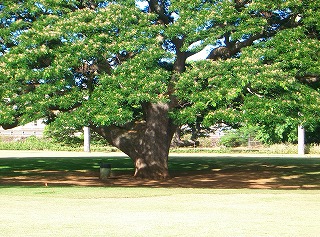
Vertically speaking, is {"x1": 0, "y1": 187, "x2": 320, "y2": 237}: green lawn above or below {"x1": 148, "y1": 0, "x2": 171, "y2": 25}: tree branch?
below

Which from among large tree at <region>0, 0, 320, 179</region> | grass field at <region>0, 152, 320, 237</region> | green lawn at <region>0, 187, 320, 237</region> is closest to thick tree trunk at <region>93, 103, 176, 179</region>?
grass field at <region>0, 152, 320, 237</region>

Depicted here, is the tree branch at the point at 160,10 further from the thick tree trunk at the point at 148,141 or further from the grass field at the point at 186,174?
the grass field at the point at 186,174

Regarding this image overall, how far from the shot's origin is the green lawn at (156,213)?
12062mm

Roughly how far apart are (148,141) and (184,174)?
5162mm

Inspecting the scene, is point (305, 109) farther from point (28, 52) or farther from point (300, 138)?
point (300, 138)

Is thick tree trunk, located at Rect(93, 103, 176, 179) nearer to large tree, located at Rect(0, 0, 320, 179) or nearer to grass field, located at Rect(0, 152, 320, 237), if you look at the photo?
grass field, located at Rect(0, 152, 320, 237)

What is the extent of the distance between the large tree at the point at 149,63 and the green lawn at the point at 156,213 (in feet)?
12.4

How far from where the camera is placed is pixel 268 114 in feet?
74.7

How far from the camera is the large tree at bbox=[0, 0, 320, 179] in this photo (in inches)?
917

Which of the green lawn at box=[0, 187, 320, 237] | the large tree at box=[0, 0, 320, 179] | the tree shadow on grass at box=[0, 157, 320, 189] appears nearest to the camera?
the green lawn at box=[0, 187, 320, 237]

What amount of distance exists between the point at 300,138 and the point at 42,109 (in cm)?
3413

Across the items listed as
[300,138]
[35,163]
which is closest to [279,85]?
[35,163]

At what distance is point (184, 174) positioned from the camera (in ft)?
112

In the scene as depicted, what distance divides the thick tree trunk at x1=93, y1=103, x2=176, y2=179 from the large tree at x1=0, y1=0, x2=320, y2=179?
408 cm
